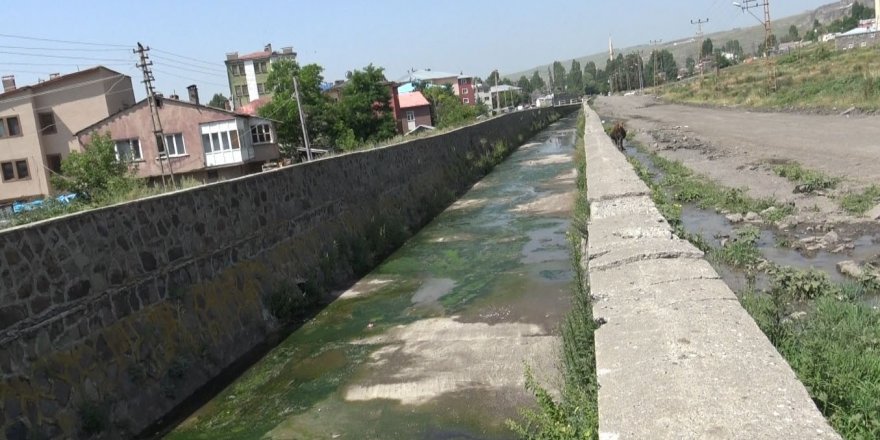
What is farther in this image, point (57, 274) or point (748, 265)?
point (748, 265)

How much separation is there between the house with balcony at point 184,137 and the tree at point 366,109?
14.6 meters

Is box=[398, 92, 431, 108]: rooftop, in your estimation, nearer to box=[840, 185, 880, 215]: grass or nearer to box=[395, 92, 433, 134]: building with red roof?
box=[395, 92, 433, 134]: building with red roof

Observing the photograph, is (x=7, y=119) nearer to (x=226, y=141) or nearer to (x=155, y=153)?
(x=155, y=153)

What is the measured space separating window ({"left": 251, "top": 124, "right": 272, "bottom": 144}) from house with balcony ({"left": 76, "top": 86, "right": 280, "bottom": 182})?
1684mm

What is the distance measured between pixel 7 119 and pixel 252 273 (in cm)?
4936

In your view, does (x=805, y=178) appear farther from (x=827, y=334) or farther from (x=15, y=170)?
(x=15, y=170)

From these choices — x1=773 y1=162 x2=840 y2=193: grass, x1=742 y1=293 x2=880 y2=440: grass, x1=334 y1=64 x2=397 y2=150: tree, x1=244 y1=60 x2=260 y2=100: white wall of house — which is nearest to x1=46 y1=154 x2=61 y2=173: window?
x1=334 y1=64 x2=397 y2=150: tree

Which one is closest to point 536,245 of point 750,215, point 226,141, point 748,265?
point 750,215

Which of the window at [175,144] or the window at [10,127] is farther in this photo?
the window at [175,144]

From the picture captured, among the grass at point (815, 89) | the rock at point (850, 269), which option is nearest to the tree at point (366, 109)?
the grass at point (815, 89)

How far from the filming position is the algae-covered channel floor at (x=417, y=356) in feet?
18.2

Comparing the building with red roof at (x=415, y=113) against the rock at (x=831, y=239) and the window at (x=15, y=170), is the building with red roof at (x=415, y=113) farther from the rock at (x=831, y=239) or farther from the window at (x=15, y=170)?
the rock at (x=831, y=239)

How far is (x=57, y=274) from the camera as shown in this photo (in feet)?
18.8

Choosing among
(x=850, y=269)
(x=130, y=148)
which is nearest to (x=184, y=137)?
(x=130, y=148)
